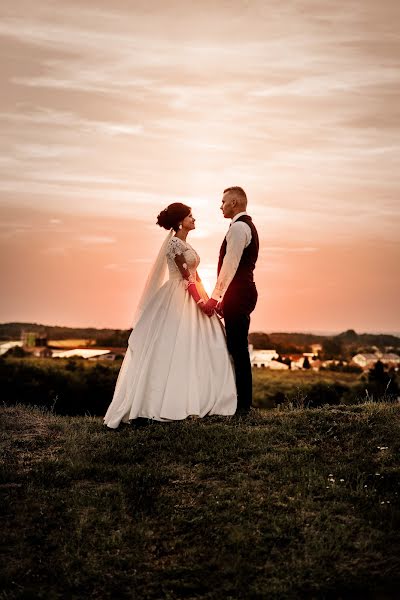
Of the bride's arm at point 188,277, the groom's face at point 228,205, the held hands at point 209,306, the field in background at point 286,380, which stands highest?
the groom's face at point 228,205

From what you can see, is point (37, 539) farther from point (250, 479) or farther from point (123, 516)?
point (250, 479)

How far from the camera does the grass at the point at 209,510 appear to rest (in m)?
5.49

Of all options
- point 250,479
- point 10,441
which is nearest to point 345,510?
point 250,479

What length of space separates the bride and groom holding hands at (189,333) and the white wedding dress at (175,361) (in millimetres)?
15

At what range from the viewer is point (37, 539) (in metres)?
6.41

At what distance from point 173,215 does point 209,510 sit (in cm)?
490

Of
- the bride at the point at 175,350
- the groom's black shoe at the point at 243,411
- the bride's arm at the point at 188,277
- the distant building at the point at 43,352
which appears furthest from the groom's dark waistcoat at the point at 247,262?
the distant building at the point at 43,352

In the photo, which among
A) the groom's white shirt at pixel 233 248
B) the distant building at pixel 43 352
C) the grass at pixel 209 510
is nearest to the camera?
the grass at pixel 209 510

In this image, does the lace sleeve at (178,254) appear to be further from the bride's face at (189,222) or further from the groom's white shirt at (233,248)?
the groom's white shirt at (233,248)

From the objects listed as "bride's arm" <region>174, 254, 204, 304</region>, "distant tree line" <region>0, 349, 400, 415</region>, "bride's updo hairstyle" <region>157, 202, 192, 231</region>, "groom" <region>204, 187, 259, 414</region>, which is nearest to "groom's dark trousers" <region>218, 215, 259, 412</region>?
"groom" <region>204, 187, 259, 414</region>

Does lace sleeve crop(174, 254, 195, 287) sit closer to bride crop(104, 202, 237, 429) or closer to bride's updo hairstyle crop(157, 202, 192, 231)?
bride crop(104, 202, 237, 429)

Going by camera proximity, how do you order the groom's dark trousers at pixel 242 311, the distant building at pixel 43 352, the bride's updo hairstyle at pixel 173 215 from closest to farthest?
the groom's dark trousers at pixel 242 311 → the bride's updo hairstyle at pixel 173 215 → the distant building at pixel 43 352

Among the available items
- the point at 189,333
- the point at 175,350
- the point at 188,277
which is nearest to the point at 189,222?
the point at 188,277

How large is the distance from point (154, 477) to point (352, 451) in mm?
2463
